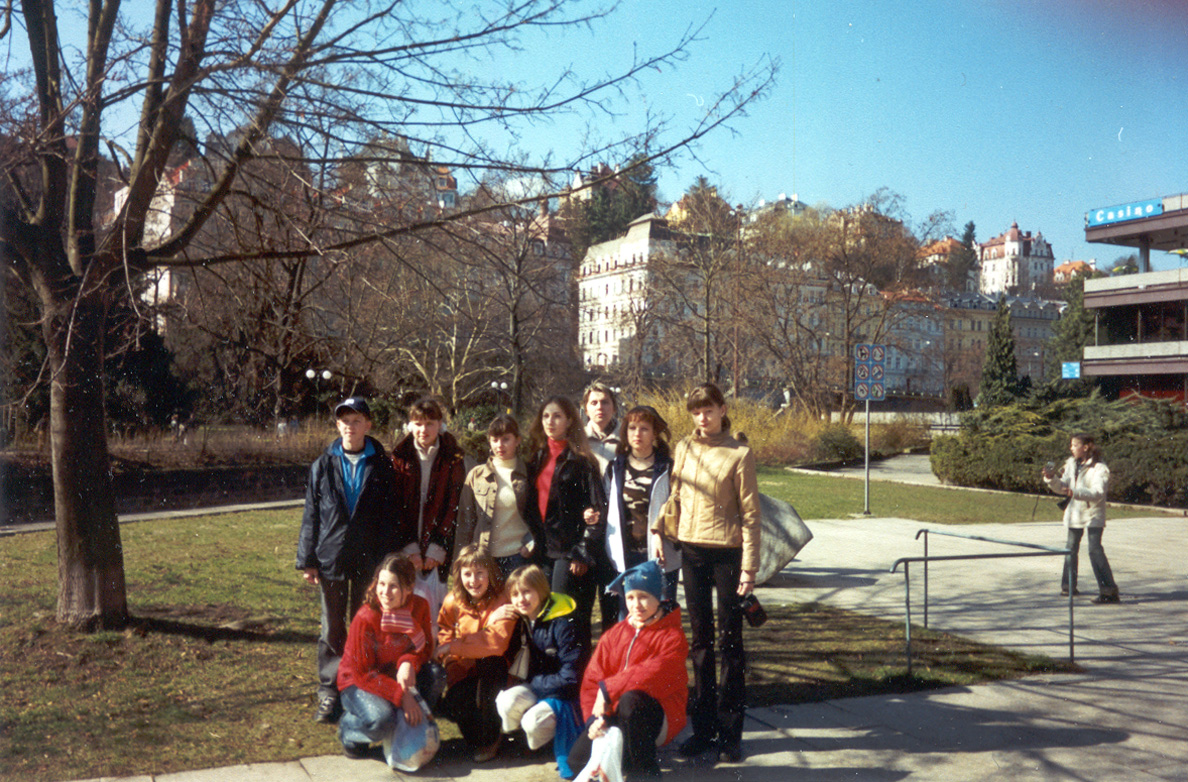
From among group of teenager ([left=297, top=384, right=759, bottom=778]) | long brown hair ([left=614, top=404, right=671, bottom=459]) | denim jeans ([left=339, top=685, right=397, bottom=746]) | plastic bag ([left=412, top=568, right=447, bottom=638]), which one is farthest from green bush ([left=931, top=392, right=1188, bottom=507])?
denim jeans ([left=339, top=685, right=397, bottom=746])

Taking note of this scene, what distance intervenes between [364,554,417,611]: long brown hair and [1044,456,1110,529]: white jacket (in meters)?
7.13

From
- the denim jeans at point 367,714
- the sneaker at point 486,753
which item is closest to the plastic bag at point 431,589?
the denim jeans at point 367,714

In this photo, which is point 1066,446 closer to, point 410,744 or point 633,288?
point 410,744

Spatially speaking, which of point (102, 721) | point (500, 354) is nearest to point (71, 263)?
point (102, 721)

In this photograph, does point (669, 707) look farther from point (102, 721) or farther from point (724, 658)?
point (102, 721)

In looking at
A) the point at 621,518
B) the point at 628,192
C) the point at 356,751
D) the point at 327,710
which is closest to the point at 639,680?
the point at 621,518

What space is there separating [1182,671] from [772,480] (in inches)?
683

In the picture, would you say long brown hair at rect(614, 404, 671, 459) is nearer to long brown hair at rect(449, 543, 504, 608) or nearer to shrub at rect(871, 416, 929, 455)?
long brown hair at rect(449, 543, 504, 608)

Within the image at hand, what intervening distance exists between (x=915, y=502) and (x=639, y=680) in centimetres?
1746

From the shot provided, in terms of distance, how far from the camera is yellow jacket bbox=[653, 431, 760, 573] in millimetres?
4996

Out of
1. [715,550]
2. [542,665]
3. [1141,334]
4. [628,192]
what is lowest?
[542,665]

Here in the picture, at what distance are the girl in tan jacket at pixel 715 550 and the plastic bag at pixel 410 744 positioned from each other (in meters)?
1.31

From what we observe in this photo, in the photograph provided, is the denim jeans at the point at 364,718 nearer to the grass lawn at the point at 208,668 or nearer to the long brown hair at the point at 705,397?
the grass lawn at the point at 208,668

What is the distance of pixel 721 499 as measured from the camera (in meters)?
5.08
